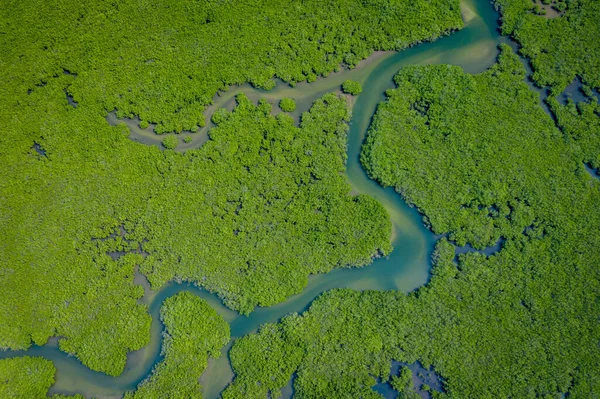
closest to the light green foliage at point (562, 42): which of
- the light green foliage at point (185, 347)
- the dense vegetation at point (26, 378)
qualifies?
the light green foliage at point (185, 347)

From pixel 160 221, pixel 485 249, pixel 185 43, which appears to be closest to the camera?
pixel 485 249

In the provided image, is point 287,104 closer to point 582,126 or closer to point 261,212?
point 261,212

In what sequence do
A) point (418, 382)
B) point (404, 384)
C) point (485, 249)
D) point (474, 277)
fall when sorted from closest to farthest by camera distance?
1. point (404, 384)
2. point (418, 382)
3. point (474, 277)
4. point (485, 249)

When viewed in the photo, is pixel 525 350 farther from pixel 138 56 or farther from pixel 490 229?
pixel 138 56

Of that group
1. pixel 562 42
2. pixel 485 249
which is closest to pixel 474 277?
pixel 485 249

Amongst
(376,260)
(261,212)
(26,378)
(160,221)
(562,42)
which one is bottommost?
(26,378)

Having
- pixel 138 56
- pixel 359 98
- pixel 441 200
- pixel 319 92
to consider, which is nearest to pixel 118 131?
pixel 138 56

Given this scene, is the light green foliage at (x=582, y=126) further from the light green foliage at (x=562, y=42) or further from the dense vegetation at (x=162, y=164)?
the dense vegetation at (x=162, y=164)
